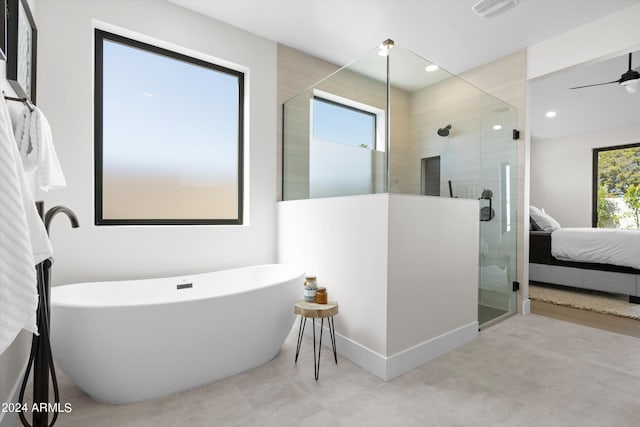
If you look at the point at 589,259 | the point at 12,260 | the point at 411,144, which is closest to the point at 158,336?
the point at 12,260

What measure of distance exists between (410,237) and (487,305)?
4.48 ft

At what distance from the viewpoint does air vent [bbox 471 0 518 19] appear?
7.74 ft

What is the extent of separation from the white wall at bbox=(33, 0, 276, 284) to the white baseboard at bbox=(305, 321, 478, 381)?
1.15m

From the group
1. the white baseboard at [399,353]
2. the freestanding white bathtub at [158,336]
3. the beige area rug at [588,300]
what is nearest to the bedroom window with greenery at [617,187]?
the beige area rug at [588,300]

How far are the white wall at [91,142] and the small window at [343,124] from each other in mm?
652

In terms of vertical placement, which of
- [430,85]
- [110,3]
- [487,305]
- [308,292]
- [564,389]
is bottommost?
[564,389]

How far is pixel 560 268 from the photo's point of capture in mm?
4195

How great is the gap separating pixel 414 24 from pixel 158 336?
2.97 meters

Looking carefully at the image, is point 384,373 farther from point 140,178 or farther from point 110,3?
point 110,3

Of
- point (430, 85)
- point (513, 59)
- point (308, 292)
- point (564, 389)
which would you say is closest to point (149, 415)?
point (308, 292)

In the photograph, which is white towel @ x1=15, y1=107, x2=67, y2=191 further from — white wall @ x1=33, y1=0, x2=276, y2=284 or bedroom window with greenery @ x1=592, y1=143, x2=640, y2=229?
bedroom window with greenery @ x1=592, y1=143, x2=640, y2=229

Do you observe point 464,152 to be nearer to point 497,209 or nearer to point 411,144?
point 411,144

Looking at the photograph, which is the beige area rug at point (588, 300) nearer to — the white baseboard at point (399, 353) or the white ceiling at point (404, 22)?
the white baseboard at point (399, 353)

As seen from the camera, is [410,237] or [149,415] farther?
[410,237]
